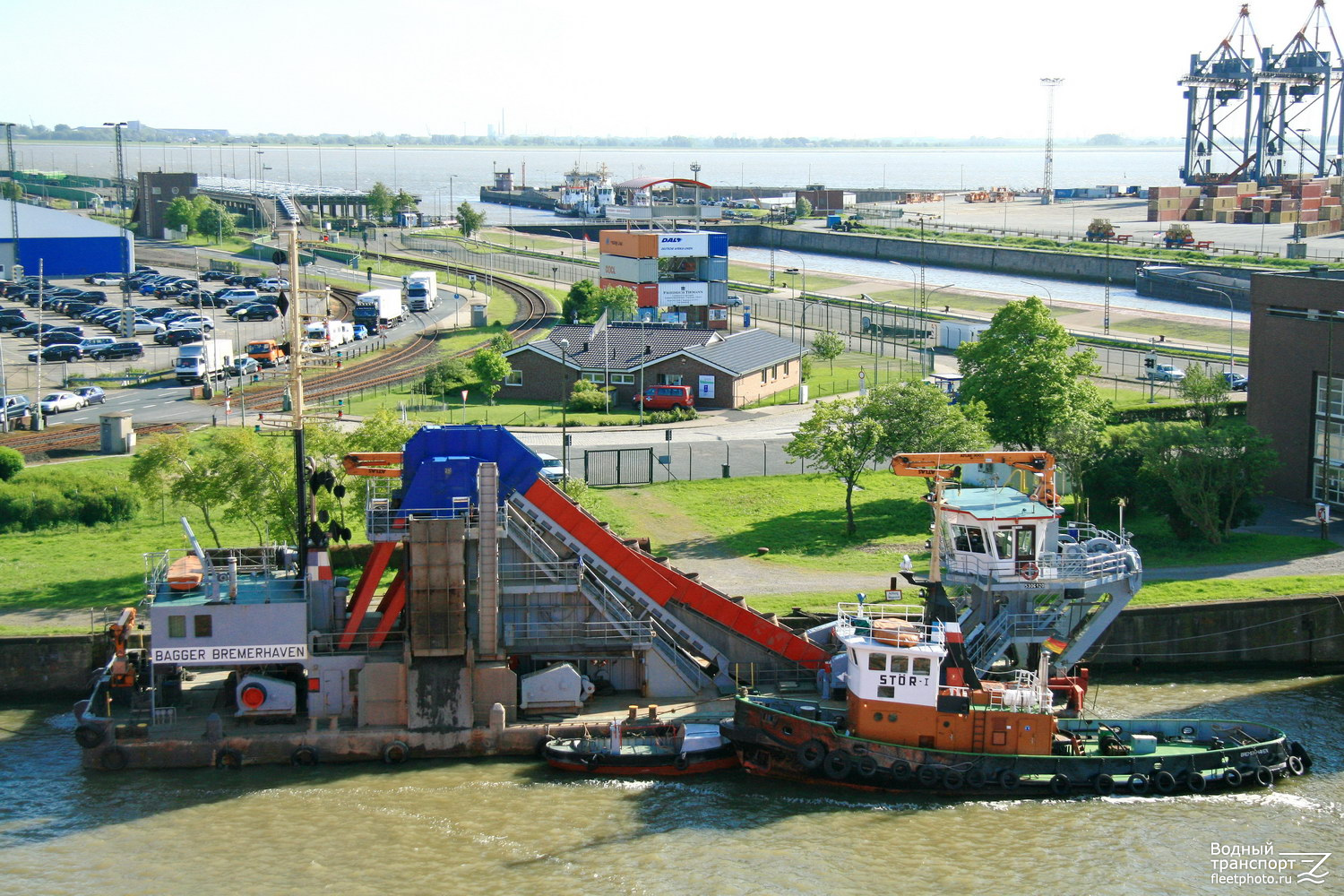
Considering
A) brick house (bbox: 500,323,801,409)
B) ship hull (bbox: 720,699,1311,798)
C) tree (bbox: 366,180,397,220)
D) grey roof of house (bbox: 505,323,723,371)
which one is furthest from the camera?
tree (bbox: 366,180,397,220)

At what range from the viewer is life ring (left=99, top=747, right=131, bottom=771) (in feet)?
96.1

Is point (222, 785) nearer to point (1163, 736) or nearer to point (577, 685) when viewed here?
point (577, 685)

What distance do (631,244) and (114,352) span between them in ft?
104

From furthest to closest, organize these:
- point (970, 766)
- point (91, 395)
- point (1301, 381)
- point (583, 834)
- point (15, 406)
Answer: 1. point (91, 395)
2. point (15, 406)
3. point (1301, 381)
4. point (970, 766)
5. point (583, 834)

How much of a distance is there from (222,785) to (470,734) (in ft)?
16.7

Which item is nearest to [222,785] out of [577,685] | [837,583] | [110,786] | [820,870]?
[110,786]

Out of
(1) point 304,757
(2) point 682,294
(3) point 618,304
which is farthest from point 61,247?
(1) point 304,757

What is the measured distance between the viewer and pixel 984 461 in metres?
Result: 34.1

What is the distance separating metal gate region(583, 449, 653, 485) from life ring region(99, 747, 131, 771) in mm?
23771

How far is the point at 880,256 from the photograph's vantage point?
16912cm

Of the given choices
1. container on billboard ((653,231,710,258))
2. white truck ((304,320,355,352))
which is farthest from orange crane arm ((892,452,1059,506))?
container on billboard ((653,231,710,258))

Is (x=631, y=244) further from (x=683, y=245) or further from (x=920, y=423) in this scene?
(x=920, y=423)

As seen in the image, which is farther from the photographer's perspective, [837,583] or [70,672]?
[837,583]

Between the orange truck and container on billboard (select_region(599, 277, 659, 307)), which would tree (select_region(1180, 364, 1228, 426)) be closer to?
container on billboard (select_region(599, 277, 659, 307))
